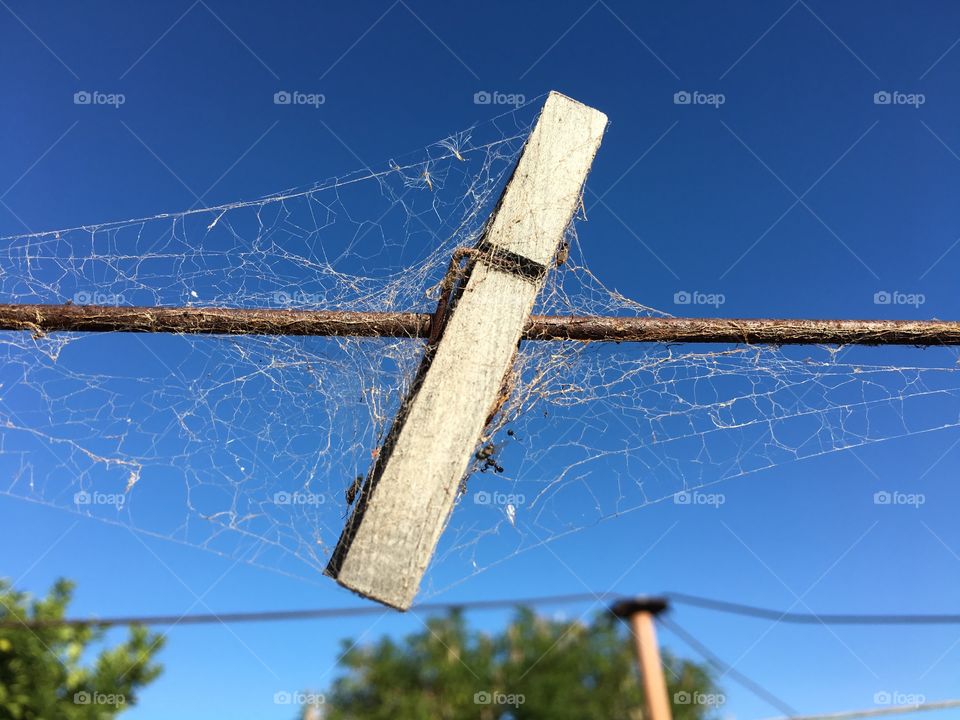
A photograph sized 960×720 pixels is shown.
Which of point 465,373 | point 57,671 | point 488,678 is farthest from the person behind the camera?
point 488,678

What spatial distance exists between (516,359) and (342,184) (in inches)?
44.2

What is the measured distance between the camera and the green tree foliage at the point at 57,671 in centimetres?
552

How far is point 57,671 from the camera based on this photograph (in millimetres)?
5719

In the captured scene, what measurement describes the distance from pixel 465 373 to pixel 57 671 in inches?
251

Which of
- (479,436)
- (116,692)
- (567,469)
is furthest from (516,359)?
(116,692)

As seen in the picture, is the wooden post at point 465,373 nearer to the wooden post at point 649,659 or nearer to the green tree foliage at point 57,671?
the wooden post at point 649,659

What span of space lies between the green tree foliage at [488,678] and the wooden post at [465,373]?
62.3ft

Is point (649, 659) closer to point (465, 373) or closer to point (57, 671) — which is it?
point (465, 373)

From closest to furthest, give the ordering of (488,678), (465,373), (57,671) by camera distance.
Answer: (465,373)
(57,671)
(488,678)

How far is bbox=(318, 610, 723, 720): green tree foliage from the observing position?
19688 millimetres

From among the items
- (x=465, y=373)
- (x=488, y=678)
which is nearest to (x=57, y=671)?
(x=465, y=373)

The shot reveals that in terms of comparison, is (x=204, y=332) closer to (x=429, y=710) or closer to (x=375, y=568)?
(x=375, y=568)

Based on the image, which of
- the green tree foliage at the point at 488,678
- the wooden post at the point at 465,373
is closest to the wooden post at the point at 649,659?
the wooden post at the point at 465,373

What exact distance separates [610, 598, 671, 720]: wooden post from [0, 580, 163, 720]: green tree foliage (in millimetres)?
6115
